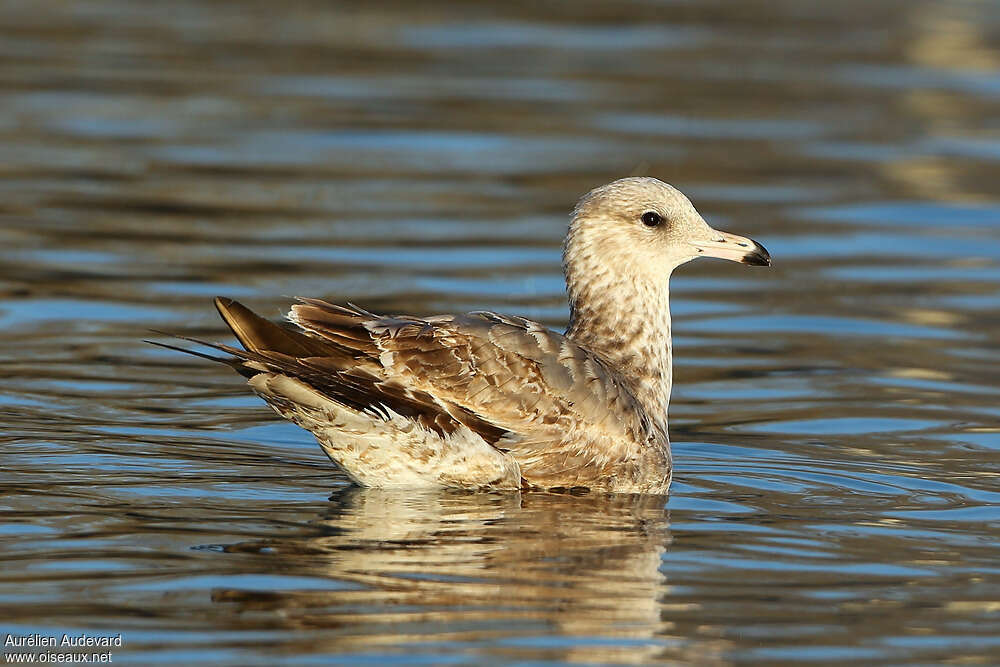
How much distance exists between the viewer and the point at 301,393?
25.9 ft

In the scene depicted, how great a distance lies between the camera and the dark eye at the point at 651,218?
9.30 meters

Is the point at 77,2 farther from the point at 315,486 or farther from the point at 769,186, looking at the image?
the point at 315,486

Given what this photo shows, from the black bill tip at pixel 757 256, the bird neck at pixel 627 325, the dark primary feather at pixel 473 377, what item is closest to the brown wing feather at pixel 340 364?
the dark primary feather at pixel 473 377

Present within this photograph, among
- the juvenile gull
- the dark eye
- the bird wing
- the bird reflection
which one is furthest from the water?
the dark eye

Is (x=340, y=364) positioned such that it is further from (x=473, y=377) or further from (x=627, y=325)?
(x=627, y=325)

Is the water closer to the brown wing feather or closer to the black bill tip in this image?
the brown wing feather

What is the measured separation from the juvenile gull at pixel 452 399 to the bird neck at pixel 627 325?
0.79 ft

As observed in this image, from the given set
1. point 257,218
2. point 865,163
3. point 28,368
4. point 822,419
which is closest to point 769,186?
point 865,163

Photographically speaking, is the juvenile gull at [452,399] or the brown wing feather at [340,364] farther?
the juvenile gull at [452,399]

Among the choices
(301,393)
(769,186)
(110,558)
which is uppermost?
(769,186)

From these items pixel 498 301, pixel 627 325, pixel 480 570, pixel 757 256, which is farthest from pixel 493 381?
pixel 498 301

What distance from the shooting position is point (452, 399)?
8172 mm

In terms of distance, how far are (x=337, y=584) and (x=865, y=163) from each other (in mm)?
11735

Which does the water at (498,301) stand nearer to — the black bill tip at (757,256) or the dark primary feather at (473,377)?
the dark primary feather at (473,377)
